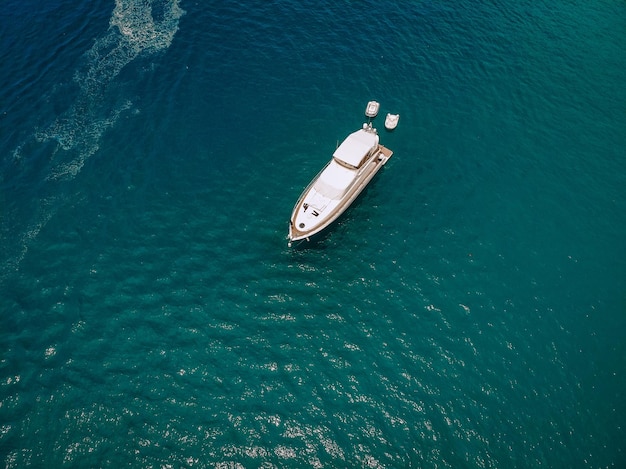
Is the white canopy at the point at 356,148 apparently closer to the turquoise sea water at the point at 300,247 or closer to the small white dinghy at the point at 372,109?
the turquoise sea water at the point at 300,247

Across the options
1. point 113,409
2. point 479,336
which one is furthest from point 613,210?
point 113,409

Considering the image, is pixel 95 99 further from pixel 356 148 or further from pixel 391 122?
pixel 391 122

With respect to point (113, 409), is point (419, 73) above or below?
above

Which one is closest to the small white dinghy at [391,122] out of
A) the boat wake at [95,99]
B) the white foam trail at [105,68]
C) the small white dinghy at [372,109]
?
the small white dinghy at [372,109]

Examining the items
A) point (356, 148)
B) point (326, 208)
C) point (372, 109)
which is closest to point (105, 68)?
point (372, 109)

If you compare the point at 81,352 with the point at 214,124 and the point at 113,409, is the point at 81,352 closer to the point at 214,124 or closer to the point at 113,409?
the point at 113,409
